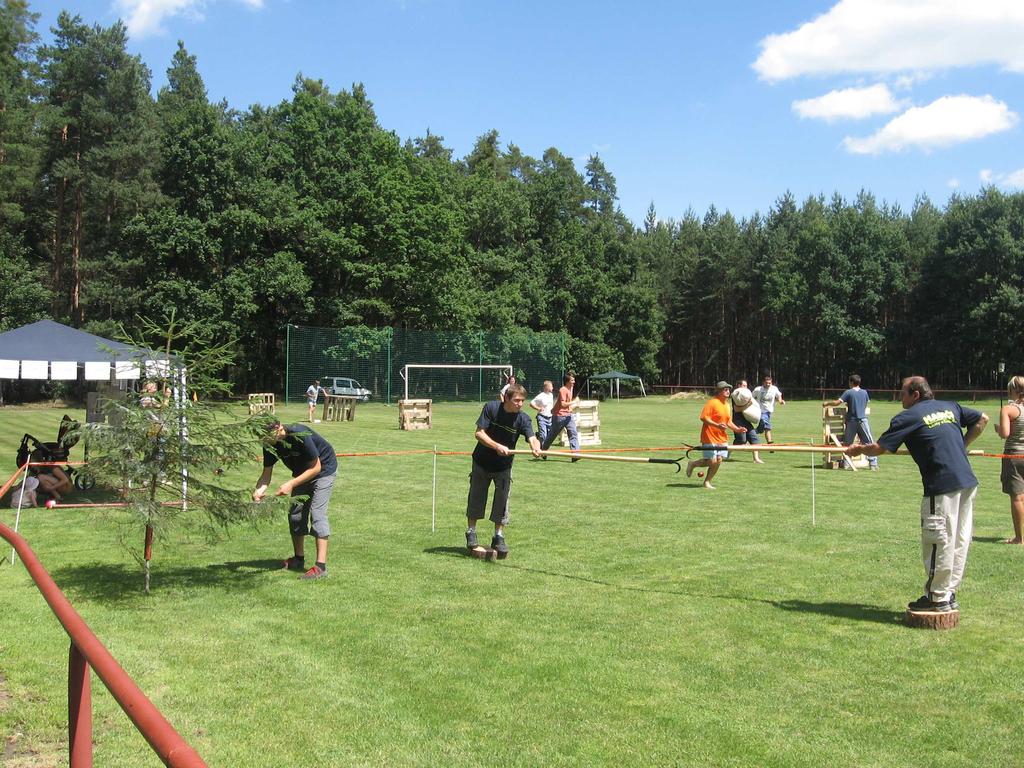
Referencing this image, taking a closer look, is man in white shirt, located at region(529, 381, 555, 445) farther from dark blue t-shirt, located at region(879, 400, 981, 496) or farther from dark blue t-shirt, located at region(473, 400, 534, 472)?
dark blue t-shirt, located at region(879, 400, 981, 496)

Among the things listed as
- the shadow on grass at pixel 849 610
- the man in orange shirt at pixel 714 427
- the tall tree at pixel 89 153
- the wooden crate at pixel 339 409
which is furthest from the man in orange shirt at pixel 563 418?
the tall tree at pixel 89 153

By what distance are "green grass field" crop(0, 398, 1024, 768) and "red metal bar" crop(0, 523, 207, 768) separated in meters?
2.36

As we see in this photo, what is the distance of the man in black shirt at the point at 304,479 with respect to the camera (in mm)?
8414

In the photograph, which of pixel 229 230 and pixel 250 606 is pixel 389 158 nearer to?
pixel 229 230

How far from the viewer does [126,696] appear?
1.97 meters

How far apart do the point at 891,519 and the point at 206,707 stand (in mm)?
9705

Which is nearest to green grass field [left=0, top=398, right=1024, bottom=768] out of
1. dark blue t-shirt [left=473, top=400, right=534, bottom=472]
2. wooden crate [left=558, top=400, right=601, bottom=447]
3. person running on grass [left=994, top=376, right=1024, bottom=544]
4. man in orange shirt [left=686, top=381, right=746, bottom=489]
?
person running on grass [left=994, top=376, right=1024, bottom=544]

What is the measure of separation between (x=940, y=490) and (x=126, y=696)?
649cm

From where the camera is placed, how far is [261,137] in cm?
4878

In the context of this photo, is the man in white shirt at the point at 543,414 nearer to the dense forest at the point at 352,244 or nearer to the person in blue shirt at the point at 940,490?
the person in blue shirt at the point at 940,490

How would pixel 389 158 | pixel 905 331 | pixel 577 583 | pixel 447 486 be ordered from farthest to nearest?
pixel 905 331, pixel 389 158, pixel 447 486, pixel 577 583

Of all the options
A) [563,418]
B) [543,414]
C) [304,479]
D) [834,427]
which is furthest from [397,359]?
[304,479]

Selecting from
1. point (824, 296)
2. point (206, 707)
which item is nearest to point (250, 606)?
point (206, 707)

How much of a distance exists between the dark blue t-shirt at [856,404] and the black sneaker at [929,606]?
10.9 meters
